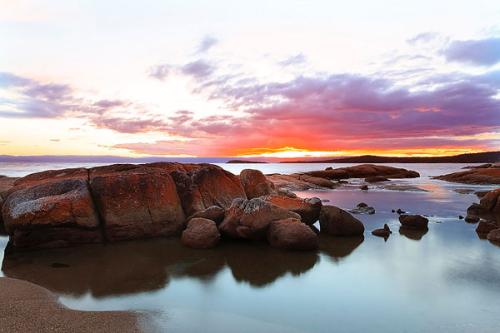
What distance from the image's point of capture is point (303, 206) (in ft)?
47.5

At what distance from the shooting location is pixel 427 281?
866cm

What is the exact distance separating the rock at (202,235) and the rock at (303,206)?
2909 mm

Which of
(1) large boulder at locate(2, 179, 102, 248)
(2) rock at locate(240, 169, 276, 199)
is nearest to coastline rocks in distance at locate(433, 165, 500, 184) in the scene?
(2) rock at locate(240, 169, 276, 199)

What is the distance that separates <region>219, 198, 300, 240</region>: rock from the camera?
11820mm

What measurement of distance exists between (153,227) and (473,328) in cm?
919

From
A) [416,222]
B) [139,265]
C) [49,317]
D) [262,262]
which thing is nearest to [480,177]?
[416,222]

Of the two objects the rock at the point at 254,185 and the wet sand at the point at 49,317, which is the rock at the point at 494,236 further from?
the wet sand at the point at 49,317

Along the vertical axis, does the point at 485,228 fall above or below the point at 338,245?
above

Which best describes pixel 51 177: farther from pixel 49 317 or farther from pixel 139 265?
pixel 49 317

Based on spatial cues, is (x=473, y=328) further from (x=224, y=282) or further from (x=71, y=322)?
(x=71, y=322)

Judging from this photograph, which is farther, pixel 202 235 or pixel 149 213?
pixel 149 213

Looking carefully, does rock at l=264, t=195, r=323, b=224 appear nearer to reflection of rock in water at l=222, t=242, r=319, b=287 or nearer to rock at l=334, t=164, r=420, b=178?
reflection of rock in water at l=222, t=242, r=319, b=287

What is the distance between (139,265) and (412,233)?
372 inches

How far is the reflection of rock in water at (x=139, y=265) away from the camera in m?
8.25
